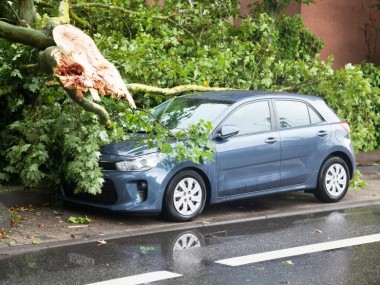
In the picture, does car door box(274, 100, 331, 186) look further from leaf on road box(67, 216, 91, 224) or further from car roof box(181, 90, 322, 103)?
leaf on road box(67, 216, 91, 224)

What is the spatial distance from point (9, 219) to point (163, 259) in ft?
7.16

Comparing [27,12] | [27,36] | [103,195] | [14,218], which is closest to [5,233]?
[14,218]

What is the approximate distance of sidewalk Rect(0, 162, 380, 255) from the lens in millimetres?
8477

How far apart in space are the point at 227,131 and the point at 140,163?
1188mm

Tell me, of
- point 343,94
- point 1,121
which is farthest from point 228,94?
point 1,121

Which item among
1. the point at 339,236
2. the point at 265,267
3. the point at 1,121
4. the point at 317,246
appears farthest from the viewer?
the point at 1,121

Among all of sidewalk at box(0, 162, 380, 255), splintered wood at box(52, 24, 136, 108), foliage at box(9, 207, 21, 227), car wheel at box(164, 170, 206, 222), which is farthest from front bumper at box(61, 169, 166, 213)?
splintered wood at box(52, 24, 136, 108)

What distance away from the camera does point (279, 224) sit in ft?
31.3

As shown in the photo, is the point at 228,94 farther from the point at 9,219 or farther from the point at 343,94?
the point at 9,219

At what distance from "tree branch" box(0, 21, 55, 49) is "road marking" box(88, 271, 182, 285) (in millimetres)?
2770

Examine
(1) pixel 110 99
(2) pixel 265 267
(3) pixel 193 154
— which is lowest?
(2) pixel 265 267

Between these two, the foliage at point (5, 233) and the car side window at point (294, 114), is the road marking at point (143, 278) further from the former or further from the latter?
the car side window at point (294, 114)

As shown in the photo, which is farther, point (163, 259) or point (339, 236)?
point (339, 236)

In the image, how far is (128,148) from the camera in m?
9.42
